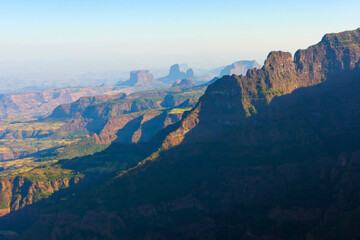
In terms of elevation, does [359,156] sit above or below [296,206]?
above

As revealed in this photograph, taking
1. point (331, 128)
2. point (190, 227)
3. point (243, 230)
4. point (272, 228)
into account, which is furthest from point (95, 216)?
point (331, 128)

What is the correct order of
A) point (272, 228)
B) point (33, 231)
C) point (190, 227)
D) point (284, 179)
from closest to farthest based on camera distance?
1. point (272, 228)
2. point (190, 227)
3. point (284, 179)
4. point (33, 231)

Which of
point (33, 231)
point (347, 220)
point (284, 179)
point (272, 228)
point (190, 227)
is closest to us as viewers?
point (347, 220)

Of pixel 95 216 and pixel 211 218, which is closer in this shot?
pixel 211 218

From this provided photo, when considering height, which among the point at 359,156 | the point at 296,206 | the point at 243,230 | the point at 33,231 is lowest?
the point at 33,231

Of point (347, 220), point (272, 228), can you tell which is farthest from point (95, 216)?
point (347, 220)

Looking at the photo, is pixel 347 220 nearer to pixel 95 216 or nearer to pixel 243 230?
pixel 243 230

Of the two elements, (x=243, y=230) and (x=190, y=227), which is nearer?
(x=243, y=230)

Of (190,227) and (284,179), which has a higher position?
(284,179)

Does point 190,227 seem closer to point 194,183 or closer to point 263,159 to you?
point 194,183
